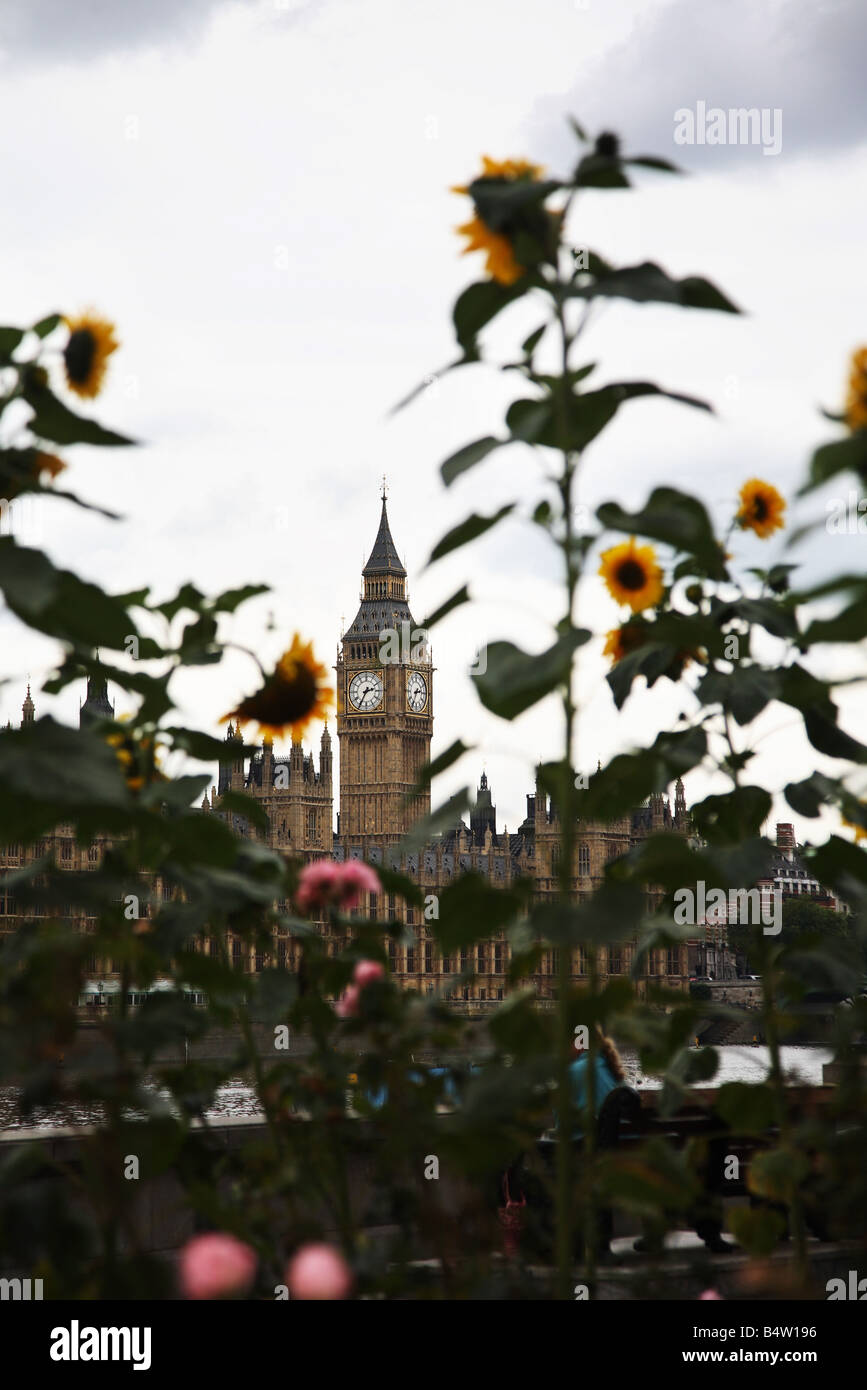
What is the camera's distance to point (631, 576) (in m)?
2.08

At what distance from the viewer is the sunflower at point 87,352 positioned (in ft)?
5.28

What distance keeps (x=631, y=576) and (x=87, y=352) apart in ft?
2.67

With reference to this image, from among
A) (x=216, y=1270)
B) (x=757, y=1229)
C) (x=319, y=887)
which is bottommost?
(x=757, y=1229)

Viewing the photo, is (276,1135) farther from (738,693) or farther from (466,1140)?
(738,693)

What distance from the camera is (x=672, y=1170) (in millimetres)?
1363

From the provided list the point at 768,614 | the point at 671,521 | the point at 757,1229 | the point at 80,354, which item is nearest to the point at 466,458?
the point at 671,521

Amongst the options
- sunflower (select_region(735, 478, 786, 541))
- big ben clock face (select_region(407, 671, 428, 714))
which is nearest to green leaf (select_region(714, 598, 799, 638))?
sunflower (select_region(735, 478, 786, 541))

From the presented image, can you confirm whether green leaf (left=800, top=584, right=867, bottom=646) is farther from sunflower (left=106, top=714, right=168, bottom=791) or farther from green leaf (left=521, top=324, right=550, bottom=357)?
sunflower (left=106, top=714, right=168, bottom=791)

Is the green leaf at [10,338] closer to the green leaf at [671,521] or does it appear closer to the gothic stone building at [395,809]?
the green leaf at [671,521]

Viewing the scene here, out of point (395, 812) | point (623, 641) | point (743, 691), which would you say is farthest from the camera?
point (395, 812)

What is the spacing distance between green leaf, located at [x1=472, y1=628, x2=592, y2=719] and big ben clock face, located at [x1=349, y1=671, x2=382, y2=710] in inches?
2886

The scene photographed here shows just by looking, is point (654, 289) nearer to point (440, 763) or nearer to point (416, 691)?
point (440, 763)

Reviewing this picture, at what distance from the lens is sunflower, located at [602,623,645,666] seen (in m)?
2.00

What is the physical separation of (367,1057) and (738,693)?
628 mm
